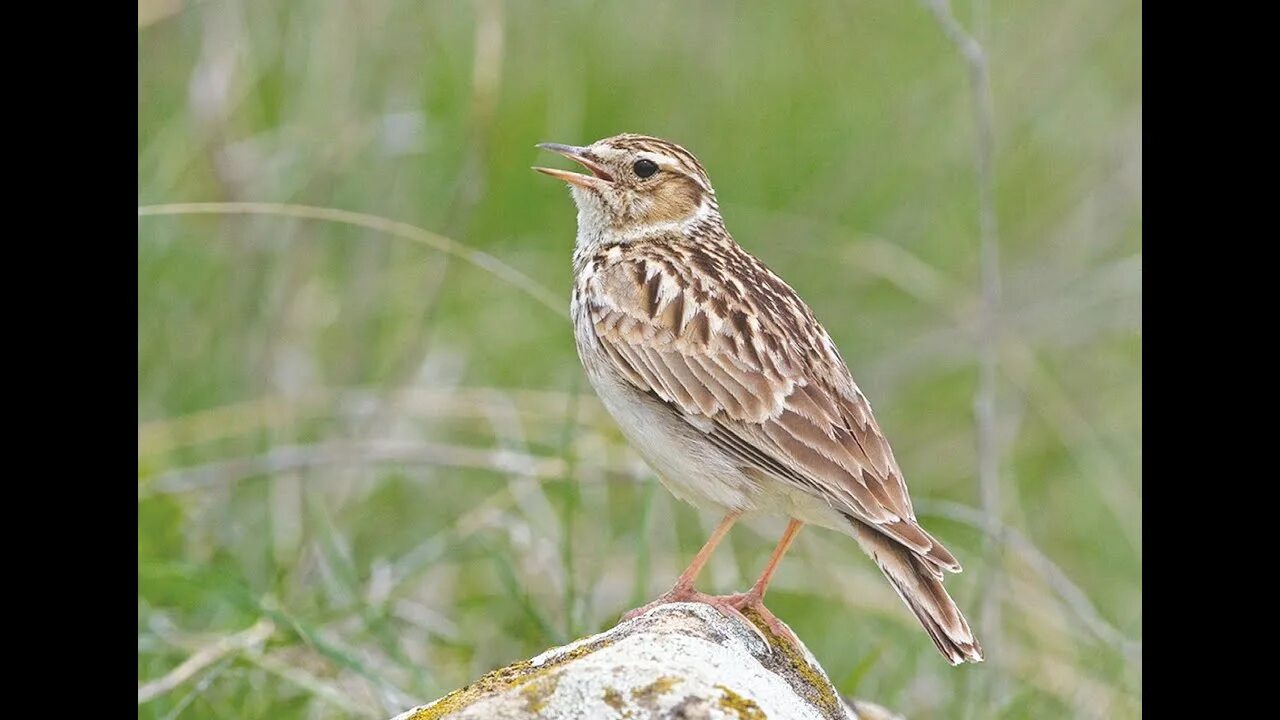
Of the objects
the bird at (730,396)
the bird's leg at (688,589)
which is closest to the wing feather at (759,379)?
the bird at (730,396)

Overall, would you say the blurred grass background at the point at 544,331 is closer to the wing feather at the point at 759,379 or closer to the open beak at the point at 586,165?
the wing feather at the point at 759,379

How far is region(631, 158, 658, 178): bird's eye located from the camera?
6.36 m

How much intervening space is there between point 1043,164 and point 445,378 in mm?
4586

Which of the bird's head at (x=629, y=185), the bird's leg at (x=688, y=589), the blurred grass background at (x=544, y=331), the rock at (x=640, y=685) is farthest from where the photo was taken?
the blurred grass background at (x=544, y=331)

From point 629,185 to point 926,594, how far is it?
213cm

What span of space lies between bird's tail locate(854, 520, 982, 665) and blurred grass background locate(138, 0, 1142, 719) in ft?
3.18

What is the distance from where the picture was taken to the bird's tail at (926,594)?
4.77 m

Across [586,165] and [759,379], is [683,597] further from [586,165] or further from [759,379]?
[586,165]

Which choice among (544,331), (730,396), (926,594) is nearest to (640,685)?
(926,594)

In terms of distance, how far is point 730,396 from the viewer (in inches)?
213

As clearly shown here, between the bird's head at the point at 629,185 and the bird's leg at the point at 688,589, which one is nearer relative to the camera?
the bird's leg at the point at 688,589

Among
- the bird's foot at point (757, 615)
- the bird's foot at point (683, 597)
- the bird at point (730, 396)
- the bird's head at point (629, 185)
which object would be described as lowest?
the bird's foot at point (757, 615)

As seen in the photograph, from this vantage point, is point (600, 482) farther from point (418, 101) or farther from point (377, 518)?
point (418, 101)

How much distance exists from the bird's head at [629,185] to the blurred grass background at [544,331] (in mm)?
683
